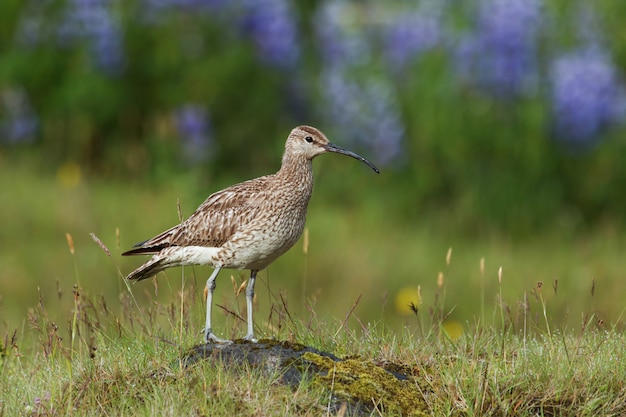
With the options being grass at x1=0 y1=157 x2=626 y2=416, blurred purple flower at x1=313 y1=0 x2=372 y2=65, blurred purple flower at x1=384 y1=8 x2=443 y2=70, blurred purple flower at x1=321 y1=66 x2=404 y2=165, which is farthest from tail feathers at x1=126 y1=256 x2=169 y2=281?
blurred purple flower at x1=313 y1=0 x2=372 y2=65

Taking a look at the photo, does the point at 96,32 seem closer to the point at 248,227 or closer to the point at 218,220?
the point at 218,220

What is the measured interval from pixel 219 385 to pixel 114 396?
70 cm

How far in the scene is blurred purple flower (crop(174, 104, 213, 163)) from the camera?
14.1 m

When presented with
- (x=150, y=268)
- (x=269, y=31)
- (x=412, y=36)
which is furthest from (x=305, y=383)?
(x=412, y=36)

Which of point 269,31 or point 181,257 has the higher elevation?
point 269,31

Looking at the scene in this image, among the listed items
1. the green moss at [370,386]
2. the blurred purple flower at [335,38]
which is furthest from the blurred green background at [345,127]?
the green moss at [370,386]

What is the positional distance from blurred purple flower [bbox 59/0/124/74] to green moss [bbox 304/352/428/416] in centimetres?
901

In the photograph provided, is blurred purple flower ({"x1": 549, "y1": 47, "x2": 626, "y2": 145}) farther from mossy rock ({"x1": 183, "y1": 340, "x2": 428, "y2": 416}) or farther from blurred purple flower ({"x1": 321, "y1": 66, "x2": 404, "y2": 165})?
mossy rock ({"x1": 183, "y1": 340, "x2": 428, "y2": 416})

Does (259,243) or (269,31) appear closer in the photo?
(259,243)

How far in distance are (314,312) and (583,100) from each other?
857cm

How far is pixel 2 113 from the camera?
14.4m

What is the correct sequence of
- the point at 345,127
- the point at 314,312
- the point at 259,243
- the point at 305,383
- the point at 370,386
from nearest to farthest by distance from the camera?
the point at 305,383 → the point at 370,386 → the point at 314,312 → the point at 259,243 → the point at 345,127

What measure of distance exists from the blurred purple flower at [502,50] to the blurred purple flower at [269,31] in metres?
2.32

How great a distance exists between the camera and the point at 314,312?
6477mm
